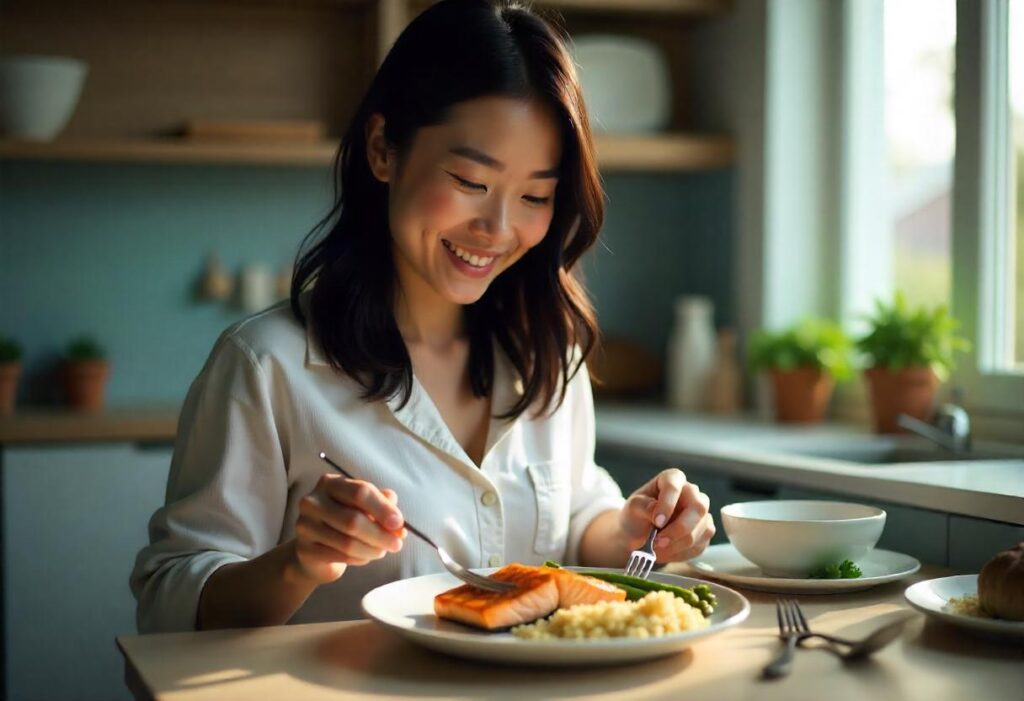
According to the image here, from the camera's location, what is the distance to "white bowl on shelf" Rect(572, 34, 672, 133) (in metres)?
3.42

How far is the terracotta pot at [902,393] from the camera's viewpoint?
2668mm

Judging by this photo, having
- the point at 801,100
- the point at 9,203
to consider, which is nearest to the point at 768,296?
the point at 801,100

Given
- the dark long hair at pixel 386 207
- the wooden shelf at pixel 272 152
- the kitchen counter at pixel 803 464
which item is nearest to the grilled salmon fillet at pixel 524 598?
the dark long hair at pixel 386 207

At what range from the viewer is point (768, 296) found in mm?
3285

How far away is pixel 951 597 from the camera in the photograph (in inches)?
53.5

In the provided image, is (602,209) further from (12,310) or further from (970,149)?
(12,310)

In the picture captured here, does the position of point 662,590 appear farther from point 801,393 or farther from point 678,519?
point 801,393

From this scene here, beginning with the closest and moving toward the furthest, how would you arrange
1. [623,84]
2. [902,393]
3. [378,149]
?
1. [378,149]
2. [902,393]
3. [623,84]

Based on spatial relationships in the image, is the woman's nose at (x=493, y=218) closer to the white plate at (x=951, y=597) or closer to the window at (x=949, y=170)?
the white plate at (x=951, y=597)

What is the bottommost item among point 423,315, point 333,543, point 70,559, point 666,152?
point 70,559

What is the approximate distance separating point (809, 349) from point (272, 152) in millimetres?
1354

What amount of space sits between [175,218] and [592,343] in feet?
5.98

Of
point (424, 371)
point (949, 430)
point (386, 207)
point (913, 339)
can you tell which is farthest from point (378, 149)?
point (913, 339)

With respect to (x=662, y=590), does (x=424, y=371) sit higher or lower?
higher
